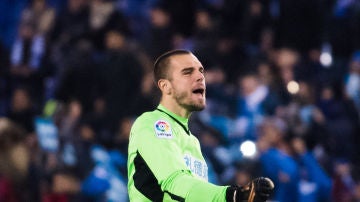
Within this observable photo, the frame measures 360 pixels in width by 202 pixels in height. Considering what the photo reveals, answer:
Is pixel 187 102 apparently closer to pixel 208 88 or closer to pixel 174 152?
pixel 174 152

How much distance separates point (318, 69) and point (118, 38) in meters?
2.78

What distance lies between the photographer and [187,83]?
663 centimetres

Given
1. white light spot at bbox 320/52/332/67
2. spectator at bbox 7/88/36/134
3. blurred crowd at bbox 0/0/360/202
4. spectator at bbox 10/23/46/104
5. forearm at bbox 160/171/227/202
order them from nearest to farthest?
forearm at bbox 160/171/227/202
blurred crowd at bbox 0/0/360/202
spectator at bbox 7/88/36/134
white light spot at bbox 320/52/332/67
spectator at bbox 10/23/46/104


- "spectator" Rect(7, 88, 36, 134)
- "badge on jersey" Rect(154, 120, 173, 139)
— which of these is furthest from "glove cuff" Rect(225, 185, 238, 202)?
"spectator" Rect(7, 88, 36, 134)

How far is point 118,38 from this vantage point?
543 inches

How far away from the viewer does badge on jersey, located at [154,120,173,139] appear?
6.29 metres

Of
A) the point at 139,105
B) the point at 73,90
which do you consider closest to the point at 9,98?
the point at 73,90

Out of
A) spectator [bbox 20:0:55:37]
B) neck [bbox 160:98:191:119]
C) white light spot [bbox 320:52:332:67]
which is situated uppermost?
spectator [bbox 20:0:55:37]

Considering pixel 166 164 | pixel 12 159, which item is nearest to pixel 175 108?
pixel 166 164

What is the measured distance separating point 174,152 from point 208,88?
23.8ft

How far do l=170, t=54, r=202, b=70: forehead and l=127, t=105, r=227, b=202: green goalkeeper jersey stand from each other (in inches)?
11.8

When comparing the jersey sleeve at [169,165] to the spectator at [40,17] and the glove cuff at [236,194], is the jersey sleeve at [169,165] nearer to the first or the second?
the glove cuff at [236,194]

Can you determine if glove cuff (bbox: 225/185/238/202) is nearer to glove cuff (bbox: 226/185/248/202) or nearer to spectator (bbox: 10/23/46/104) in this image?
glove cuff (bbox: 226/185/248/202)

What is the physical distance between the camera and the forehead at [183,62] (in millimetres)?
6672
